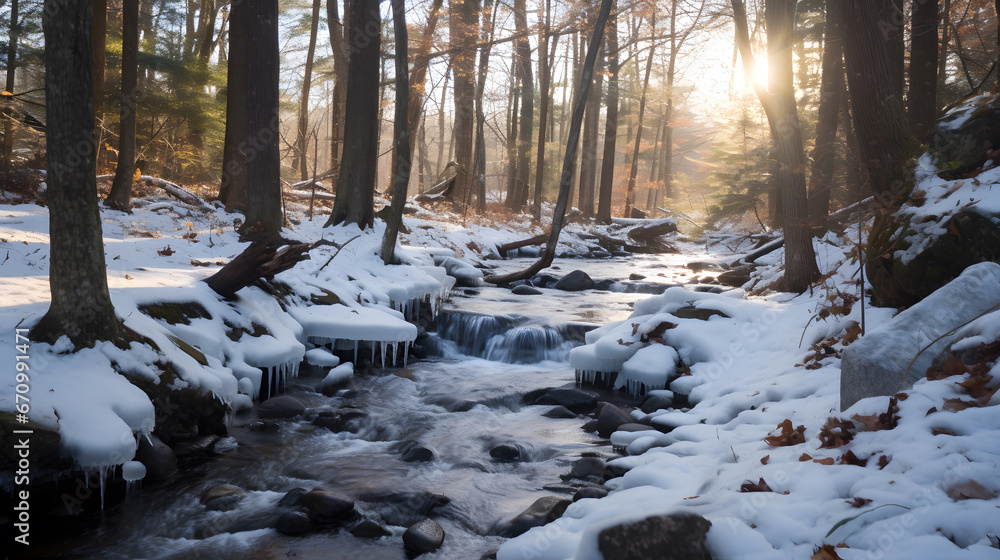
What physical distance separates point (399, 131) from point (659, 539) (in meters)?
7.60

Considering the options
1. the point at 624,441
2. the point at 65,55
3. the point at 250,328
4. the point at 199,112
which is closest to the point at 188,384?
the point at 250,328

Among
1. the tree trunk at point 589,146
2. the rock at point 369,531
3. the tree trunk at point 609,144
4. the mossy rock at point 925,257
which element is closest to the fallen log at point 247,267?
the rock at point 369,531

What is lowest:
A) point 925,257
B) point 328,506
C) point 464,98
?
point 328,506

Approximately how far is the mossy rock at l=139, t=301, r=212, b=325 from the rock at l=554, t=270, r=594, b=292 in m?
8.35

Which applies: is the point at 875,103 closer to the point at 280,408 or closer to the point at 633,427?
the point at 633,427

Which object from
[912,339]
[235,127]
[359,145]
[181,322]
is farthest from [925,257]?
[235,127]

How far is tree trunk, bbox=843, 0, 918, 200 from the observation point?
19.4ft

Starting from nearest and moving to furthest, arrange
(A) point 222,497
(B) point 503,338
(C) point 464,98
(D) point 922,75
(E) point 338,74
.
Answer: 1. (A) point 222,497
2. (B) point 503,338
3. (D) point 922,75
4. (E) point 338,74
5. (C) point 464,98

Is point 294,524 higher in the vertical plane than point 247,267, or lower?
lower

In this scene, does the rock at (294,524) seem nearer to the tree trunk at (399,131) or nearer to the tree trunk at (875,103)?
the tree trunk at (399,131)

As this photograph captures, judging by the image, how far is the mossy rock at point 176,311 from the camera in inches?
194

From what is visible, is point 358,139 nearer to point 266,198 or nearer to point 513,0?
point 266,198

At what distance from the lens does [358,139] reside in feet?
33.8

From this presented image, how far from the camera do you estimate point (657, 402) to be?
575 cm
